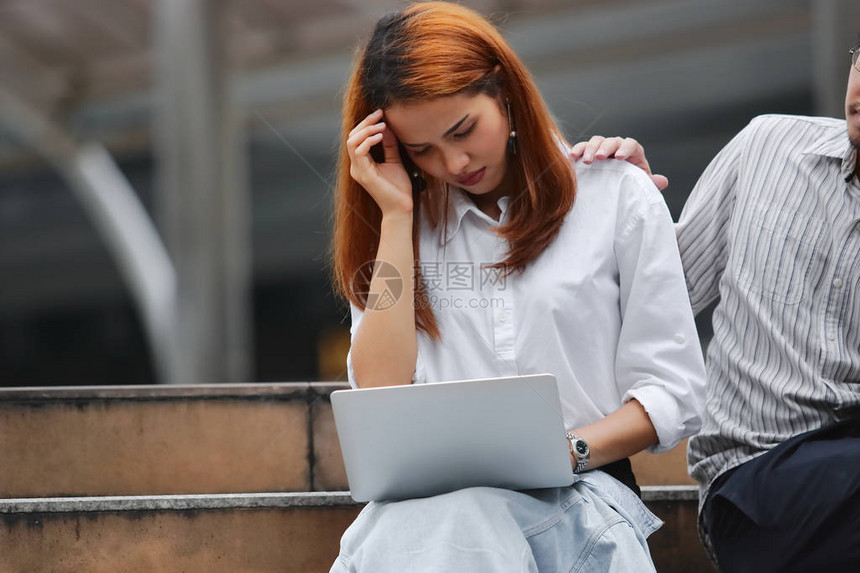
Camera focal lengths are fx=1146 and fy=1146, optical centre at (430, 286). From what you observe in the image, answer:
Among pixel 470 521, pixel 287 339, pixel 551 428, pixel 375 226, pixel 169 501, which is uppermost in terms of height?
pixel 375 226

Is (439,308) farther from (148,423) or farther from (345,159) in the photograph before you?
(148,423)

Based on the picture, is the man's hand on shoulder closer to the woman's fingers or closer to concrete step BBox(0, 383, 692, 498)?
the woman's fingers

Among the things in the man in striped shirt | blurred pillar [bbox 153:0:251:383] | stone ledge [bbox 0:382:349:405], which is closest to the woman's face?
the man in striped shirt

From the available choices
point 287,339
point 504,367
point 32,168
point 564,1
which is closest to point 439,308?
point 504,367

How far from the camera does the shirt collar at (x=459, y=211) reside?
245cm

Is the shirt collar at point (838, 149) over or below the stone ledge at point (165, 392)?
over

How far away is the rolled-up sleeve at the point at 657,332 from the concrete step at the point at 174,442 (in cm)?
132

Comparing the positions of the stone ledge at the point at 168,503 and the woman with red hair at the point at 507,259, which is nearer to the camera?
the woman with red hair at the point at 507,259

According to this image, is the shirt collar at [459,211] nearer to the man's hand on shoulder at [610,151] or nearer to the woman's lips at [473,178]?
the woman's lips at [473,178]

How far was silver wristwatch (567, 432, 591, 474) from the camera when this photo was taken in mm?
2133

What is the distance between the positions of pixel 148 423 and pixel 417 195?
4.52 ft

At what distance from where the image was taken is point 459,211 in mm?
2473

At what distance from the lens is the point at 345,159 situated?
2564 millimetres

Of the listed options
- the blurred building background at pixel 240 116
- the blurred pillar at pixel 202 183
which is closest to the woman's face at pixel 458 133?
the blurred building background at pixel 240 116
